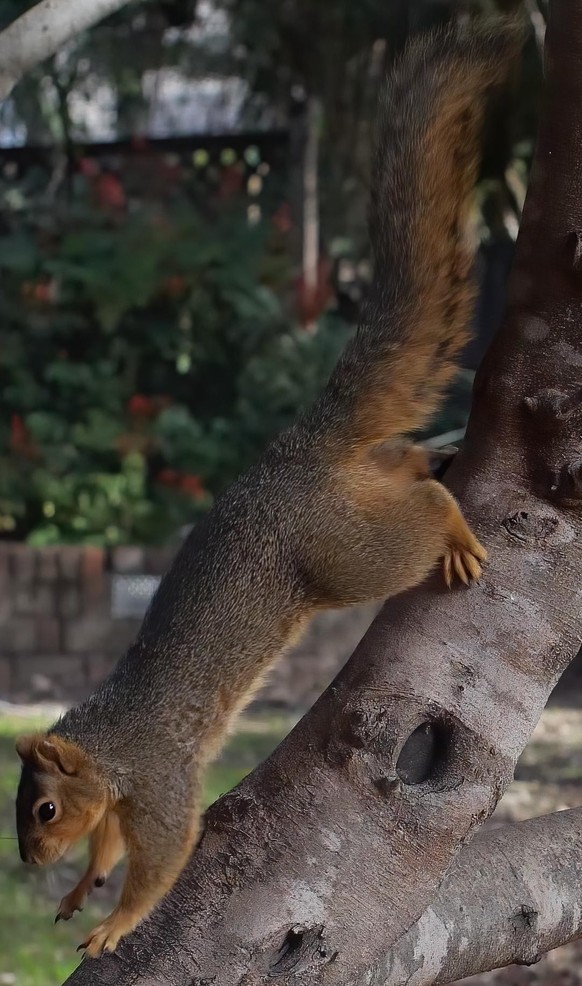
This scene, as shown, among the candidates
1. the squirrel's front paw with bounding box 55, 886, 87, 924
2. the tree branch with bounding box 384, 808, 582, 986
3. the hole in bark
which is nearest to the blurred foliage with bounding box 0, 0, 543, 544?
the squirrel's front paw with bounding box 55, 886, 87, 924

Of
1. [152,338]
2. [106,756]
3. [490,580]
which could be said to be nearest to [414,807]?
[490,580]

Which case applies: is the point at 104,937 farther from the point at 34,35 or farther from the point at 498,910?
the point at 34,35

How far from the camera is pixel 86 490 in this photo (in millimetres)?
7152

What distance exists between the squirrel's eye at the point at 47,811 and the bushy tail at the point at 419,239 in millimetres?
804

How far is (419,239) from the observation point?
6.38ft

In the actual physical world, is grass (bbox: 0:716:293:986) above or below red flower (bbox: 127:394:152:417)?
below

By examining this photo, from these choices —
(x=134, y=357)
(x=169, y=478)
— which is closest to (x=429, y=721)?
(x=169, y=478)

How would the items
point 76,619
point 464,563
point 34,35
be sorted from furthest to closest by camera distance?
point 76,619, point 34,35, point 464,563

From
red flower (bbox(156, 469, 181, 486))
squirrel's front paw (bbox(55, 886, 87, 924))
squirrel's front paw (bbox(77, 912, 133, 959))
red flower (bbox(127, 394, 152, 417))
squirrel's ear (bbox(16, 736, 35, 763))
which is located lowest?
red flower (bbox(156, 469, 181, 486))

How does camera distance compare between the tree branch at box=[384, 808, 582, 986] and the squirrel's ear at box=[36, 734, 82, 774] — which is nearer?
the tree branch at box=[384, 808, 582, 986]

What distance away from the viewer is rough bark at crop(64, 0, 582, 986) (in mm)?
1469

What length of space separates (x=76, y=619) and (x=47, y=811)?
4731mm

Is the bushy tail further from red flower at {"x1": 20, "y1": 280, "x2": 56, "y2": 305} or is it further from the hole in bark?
red flower at {"x1": 20, "y1": 280, "x2": 56, "y2": 305}

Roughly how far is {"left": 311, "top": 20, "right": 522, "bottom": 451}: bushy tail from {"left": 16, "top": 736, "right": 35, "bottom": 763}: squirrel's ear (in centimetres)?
76
